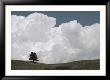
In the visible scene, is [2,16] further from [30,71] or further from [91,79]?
[91,79]

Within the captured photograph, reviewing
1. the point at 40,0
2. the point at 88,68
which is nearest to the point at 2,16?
the point at 40,0

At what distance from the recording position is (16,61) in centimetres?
108

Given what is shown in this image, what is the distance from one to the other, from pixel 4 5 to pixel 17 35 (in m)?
0.12

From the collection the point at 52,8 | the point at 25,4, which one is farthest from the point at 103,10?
the point at 25,4

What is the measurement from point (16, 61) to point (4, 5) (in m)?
0.21

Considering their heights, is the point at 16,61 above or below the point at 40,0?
below

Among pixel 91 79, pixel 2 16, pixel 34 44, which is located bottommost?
pixel 91 79

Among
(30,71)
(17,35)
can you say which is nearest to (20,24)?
(17,35)

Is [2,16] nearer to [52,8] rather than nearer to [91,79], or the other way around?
[52,8]

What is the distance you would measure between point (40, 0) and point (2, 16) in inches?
6.0

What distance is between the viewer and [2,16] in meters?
1.08

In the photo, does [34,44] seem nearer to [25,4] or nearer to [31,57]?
[31,57]

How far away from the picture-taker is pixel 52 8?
1.08 meters

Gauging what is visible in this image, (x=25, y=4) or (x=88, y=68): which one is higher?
(x=25, y=4)
